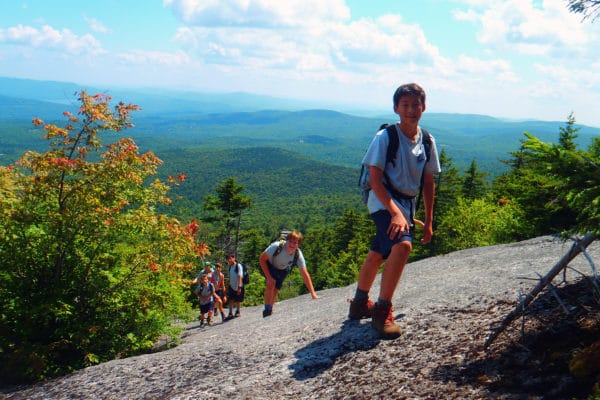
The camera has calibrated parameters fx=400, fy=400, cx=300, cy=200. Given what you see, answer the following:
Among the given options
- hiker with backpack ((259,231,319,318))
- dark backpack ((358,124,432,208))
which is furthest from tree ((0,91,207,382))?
dark backpack ((358,124,432,208))

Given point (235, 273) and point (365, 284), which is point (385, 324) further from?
point (235, 273)

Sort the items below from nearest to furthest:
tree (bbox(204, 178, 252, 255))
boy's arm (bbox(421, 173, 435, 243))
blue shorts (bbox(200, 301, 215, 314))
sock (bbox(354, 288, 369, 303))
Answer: boy's arm (bbox(421, 173, 435, 243)), sock (bbox(354, 288, 369, 303)), blue shorts (bbox(200, 301, 215, 314)), tree (bbox(204, 178, 252, 255))

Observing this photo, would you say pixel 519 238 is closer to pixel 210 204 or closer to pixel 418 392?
pixel 418 392

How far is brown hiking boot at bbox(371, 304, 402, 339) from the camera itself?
4523mm

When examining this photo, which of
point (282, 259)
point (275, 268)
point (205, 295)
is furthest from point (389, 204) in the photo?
point (205, 295)

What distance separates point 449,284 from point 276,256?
3.57 metres

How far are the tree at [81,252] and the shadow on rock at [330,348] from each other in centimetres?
512

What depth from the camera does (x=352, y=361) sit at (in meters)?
4.34

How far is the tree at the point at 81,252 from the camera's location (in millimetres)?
7938

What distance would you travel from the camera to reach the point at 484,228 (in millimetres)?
25797

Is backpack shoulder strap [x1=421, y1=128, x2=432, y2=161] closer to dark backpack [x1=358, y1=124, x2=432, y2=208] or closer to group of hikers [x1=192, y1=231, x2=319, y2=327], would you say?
dark backpack [x1=358, y1=124, x2=432, y2=208]

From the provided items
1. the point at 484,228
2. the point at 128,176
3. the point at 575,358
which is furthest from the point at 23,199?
the point at 484,228

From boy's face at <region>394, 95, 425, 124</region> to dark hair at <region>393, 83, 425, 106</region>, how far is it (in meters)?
0.03

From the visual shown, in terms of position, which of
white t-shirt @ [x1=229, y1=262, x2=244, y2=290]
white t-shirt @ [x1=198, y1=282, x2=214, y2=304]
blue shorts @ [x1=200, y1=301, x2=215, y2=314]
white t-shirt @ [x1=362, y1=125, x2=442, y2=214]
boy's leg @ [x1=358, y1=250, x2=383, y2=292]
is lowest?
blue shorts @ [x1=200, y1=301, x2=215, y2=314]
